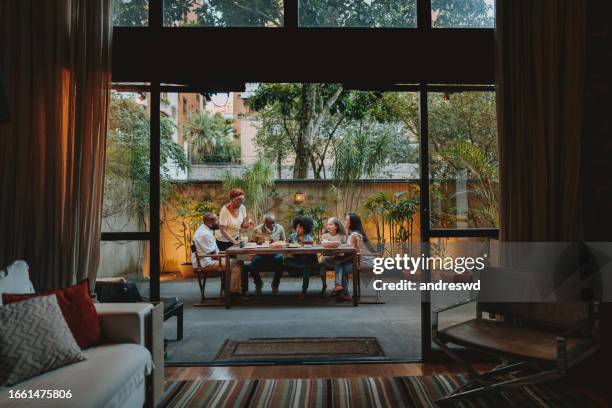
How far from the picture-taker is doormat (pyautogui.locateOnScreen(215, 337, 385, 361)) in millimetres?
3461

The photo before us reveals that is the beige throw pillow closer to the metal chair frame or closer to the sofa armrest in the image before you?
the sofa armrest

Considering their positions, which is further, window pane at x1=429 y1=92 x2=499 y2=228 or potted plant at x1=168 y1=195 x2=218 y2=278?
potted plant at x1=168 y1=195 x2=218 y2=278

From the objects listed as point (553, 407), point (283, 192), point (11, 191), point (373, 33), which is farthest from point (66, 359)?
point (283, 192)

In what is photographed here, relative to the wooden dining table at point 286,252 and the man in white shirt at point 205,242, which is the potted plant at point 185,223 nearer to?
the man in white shirt at point 205,242

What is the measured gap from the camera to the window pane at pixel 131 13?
Answer: 3.30m

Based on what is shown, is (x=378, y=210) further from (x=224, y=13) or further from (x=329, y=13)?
(x=224, y=13)

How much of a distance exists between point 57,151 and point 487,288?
322 cm

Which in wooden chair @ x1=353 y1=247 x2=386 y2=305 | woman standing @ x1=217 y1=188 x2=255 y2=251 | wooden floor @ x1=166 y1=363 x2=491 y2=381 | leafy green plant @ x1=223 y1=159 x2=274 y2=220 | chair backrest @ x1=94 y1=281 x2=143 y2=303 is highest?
leafy green plant @ x1=223 y1=159 x2=274 y2=220

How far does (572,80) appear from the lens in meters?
3.09

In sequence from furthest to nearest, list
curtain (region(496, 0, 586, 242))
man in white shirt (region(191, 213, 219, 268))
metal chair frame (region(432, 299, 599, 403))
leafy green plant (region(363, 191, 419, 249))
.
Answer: leafy green plant (region(363, 191, 419, 249)), man in white shirt (region(191, 213, 219, 268)), curtain (region(496, 0, 586, 242)), metal chair frame (region(432, 299, 599, 403))

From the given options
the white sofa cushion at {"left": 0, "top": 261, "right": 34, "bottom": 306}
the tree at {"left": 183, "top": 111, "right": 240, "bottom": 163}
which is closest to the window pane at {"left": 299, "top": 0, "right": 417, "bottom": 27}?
the white sofa cushion at {"left": 0, "top": 261, "right": 34, "bottom": 306}

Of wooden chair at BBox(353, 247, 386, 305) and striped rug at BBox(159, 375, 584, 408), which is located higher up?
wooden chair at BBox(353, 247, 386, 305)

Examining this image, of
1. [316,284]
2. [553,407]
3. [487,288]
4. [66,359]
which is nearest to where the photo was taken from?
[66,359]

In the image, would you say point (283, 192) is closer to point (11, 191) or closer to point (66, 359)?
point (11, 191)
